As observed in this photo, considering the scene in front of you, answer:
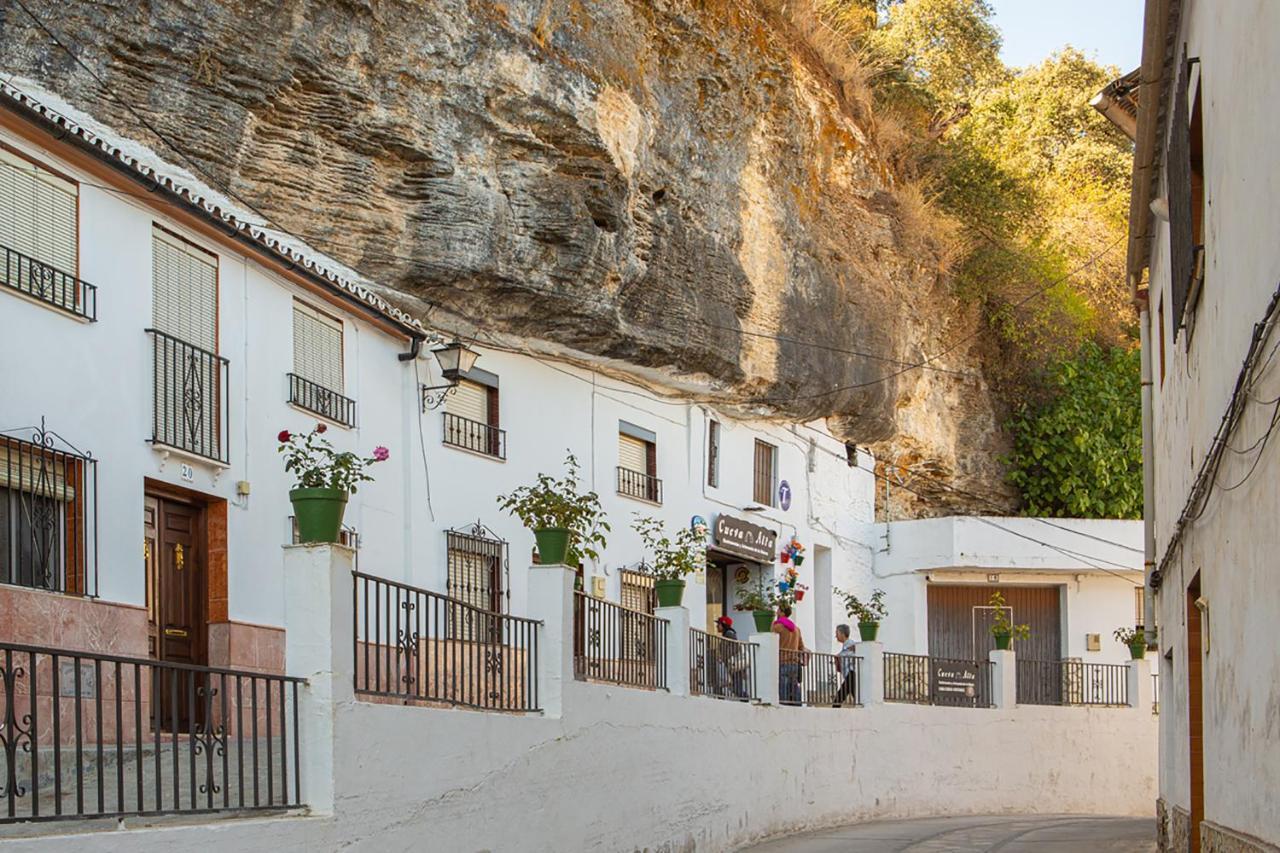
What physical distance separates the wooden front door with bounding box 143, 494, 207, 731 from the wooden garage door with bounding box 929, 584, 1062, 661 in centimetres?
2002

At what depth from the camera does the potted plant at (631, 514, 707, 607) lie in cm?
1891

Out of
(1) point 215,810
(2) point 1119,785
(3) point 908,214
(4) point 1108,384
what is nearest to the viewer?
(1) point 215,810

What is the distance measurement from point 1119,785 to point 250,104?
18.2 metres

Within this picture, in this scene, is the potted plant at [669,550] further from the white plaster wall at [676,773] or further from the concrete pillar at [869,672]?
the concrete pillar at [869,672]

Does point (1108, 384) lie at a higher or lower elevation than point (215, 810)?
higher

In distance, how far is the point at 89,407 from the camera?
12.9 metres

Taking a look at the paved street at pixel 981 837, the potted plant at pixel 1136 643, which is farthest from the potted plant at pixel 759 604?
the potted plant at pixel 1136 643

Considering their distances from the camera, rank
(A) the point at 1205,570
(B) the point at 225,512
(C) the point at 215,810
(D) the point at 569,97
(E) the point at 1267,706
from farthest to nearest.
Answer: (D) the point at 569,97 → (B) the point at 225,512 → (A) the point at 1205,570 → (C) the point at 215,810 → (E) the point at 1267,706

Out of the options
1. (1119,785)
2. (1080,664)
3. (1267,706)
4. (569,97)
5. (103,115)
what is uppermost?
(569,97)

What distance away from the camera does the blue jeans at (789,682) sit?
19859 millimetres

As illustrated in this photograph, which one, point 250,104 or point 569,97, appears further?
point 569,97

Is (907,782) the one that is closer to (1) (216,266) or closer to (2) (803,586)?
(2) (803,586)

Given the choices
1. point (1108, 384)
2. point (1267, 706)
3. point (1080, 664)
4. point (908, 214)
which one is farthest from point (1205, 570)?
point (1108, 384)

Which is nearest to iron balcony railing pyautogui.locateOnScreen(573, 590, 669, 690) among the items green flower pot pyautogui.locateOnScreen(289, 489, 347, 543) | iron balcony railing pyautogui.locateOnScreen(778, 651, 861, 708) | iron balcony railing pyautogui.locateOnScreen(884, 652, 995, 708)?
green flower pot pyautogui.locateOnScreen(289, 489, 347, 543)
